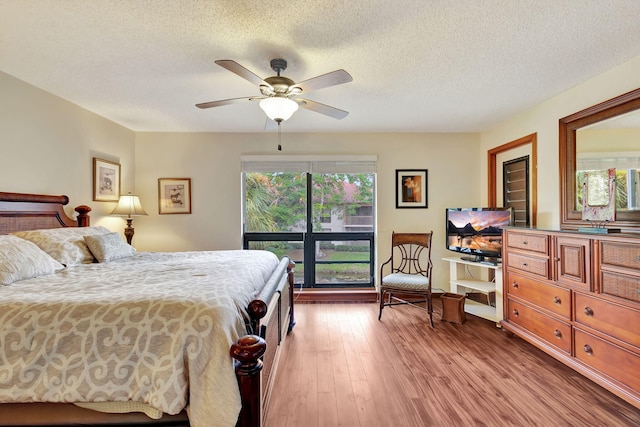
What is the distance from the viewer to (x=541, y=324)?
8.39 ft

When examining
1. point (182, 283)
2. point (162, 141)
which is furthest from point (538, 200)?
point (162, 141)

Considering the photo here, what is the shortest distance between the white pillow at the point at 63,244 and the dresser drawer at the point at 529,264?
12.5 ft

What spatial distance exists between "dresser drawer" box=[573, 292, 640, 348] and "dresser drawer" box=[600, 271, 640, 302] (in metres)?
0.07

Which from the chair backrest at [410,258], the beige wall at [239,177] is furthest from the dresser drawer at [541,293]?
the beige wall at [239,177]

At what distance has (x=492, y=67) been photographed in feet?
7.73

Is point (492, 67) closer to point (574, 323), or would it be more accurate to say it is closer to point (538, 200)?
point (538, 200)

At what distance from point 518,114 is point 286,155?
9.61ft

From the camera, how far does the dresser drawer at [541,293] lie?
2341 millimetres

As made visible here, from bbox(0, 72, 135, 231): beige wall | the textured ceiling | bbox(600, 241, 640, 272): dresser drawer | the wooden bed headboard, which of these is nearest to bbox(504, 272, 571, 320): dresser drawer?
bbox(600, 241, 640, 272): dresser drawer

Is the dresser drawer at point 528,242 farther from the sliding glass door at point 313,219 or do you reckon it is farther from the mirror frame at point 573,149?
the sliding glass door at point 313,219

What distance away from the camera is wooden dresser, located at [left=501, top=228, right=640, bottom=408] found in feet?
6.12

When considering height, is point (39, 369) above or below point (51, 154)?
below

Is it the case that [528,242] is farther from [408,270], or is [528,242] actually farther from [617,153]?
[408,270]

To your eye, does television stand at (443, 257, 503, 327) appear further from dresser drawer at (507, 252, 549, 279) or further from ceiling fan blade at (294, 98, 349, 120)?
ceiling fan blade at (294, 98, 349, 120)
